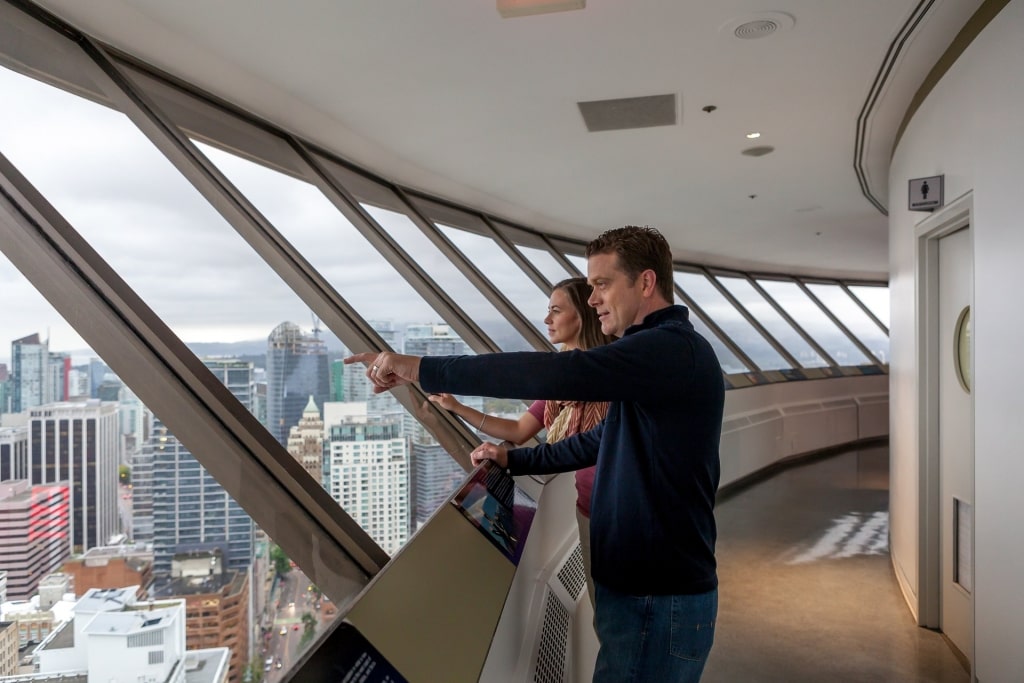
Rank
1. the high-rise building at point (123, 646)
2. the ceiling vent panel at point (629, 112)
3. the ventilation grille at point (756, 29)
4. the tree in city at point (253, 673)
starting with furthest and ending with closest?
the ceiling vent panel at point (629, 112) → the ventilation grille at point (756, 29) → the tree in city at point (253, 673) → the high-rise building at point (123, 646)

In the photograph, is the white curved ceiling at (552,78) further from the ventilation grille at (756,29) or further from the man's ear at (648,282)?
the man's ear at (648,282)

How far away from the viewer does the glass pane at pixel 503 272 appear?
5.62 meters

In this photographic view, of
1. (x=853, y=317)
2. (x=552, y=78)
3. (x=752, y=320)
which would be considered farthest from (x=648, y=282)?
(x=853, y=317)

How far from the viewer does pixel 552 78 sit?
368cm

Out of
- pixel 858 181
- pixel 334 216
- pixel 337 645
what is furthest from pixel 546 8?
pixel 858 181

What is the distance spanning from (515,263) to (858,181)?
297 centimetres

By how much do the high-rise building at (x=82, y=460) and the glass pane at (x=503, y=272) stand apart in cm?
391

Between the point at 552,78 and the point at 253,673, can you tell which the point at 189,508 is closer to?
the point at 253,673

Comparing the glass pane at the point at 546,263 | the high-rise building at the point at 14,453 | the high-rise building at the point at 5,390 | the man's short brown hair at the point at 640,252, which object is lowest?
the high-rise building at the point at 14,453

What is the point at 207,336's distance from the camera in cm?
211

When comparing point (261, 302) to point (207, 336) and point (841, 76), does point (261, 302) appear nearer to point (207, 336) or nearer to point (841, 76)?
point (207, 336)

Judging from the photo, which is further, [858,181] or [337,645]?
[858,181]

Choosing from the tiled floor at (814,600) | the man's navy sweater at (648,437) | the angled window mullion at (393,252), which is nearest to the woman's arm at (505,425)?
the man's navy sweater at (648,437)

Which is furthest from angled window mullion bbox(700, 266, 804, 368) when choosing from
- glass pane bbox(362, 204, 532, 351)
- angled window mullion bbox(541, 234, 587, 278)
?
glass pane bbox(362, 204, 532, 351)
